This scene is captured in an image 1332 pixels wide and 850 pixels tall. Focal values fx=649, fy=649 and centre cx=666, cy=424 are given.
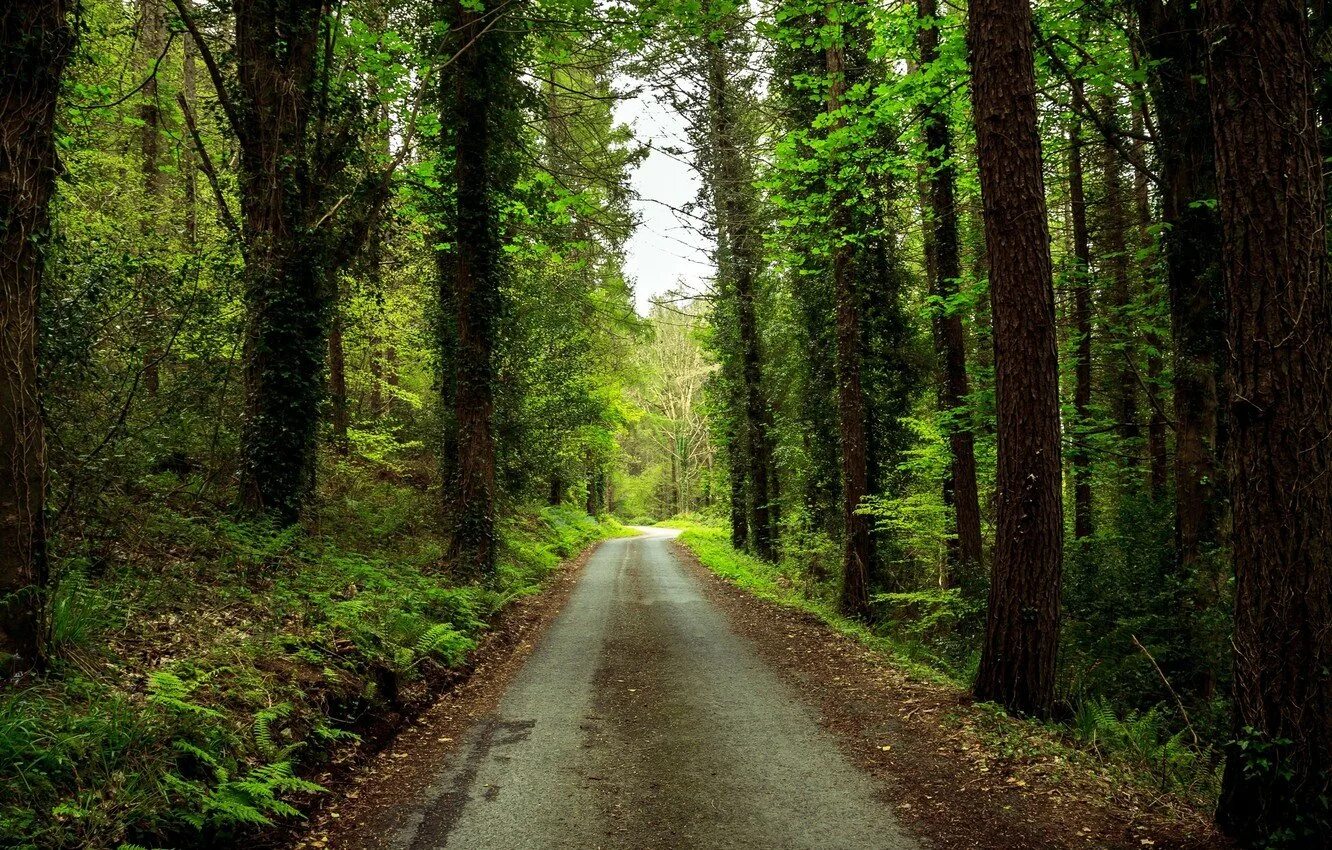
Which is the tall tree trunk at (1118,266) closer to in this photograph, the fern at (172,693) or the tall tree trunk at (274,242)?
the tall tree trunk at (274,242)

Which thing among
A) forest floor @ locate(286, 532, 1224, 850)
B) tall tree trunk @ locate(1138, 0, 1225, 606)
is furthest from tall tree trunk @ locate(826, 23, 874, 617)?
tall tree trunk @ locate(1138, 0, 1225, 606)

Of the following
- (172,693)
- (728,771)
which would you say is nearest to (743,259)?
(728,771)

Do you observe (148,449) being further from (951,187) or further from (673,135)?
(951,187)

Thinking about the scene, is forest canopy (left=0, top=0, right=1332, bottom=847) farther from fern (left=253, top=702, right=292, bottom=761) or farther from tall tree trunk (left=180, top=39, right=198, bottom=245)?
tall tree trunk (left=180, top=39, right=198, bottom=245)

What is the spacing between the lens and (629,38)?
9.97m

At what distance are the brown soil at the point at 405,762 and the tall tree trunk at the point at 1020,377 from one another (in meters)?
5.05

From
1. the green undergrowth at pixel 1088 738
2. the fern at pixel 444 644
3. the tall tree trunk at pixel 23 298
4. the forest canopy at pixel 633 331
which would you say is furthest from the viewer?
the fern at pixel 444 644

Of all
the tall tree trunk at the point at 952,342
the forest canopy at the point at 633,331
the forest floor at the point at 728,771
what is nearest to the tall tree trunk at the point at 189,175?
the forest canopy at the point at 633,331

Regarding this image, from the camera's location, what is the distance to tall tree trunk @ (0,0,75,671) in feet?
13.8

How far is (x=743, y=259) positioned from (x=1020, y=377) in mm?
13629

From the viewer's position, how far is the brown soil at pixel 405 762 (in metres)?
4.22

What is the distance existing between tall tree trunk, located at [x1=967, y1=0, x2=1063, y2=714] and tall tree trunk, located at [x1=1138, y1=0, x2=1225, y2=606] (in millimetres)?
3038

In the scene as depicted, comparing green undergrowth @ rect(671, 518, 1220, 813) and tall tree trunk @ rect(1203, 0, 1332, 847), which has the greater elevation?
tall tree trunk @ rect(1203, 0, 1332, 847)

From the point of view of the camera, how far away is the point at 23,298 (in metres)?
4.31
